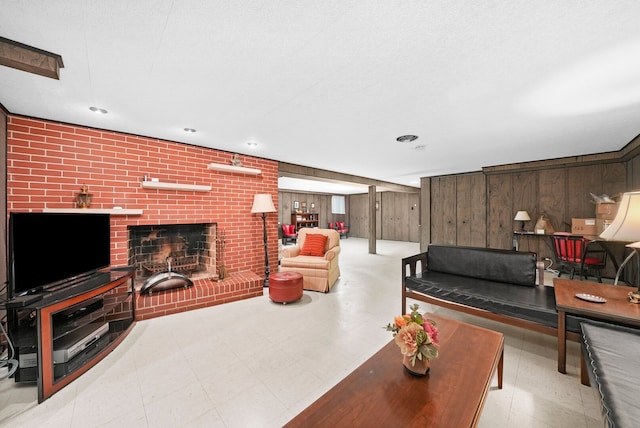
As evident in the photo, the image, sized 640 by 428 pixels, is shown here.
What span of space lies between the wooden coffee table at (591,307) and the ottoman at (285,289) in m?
2.60

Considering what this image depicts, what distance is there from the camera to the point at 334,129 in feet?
9.85

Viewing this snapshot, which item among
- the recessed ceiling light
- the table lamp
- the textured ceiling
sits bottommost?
the table lamp

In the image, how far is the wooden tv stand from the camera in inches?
65.7

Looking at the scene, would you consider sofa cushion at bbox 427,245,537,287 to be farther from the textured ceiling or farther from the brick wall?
the brick wall

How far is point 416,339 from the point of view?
4.15 ft

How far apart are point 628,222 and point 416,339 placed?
5.68 feet

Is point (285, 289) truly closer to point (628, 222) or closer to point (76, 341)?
point (76, 341)

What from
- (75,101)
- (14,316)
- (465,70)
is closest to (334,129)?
(465,70)

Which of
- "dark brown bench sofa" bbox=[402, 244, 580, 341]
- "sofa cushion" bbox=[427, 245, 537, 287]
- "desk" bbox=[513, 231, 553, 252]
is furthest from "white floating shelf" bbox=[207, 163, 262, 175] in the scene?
"desk" bbox=[513, 231, 553, 252]

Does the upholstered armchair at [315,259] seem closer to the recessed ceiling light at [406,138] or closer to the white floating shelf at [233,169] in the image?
the white floating shelf at [233,169]

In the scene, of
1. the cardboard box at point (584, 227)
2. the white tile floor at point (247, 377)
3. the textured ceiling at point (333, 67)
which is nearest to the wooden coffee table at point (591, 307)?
the white tile floor at point (247, 377)

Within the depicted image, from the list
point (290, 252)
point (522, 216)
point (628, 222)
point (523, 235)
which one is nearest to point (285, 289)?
point (290, 252)

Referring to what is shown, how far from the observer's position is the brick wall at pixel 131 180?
2.49 metres

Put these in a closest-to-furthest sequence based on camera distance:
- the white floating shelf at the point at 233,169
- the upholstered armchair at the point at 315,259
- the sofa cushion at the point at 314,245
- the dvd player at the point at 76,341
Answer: the dvd player at the point at 76,341 → the white floating shelf at the point at 233,169 → the upholstered armchair at the point at 315,259 → the sofa cushion at the point at 314,245
